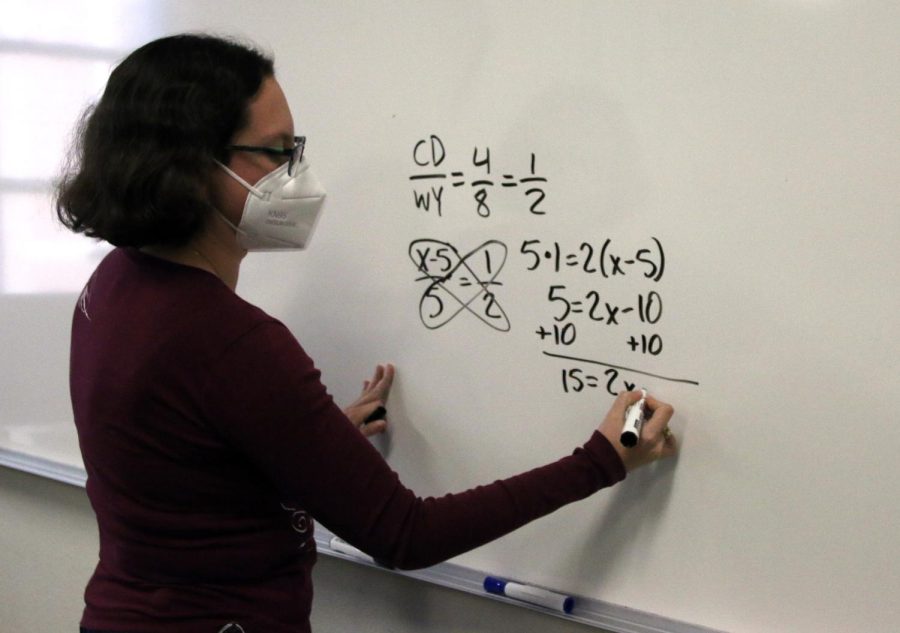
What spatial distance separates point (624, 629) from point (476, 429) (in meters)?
0.29

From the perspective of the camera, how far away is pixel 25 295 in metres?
1.58

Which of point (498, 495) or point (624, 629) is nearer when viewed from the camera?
point (498, 495)

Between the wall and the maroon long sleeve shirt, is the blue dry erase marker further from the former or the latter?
the maroon long sleeve shirt

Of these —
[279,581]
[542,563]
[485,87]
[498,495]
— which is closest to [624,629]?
[542,563]

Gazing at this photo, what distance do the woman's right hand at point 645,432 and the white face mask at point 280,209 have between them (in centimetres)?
39

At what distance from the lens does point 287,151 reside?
0.88 meters

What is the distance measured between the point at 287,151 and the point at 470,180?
10.5 inches

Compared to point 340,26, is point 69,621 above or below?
below

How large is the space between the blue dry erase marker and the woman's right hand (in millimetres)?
218

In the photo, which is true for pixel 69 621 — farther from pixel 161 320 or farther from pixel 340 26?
pixel 340 26

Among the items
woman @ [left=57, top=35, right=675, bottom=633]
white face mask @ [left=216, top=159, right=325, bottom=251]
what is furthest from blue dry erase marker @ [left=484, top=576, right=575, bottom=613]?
white face mask @ [left=216, top=159, right=325, bottom=251]

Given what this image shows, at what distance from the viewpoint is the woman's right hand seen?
36.1 inches

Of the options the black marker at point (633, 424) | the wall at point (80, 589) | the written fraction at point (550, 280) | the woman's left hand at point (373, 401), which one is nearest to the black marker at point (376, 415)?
the woman's left hand at point (373, 401)

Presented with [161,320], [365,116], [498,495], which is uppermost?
[365,116]
